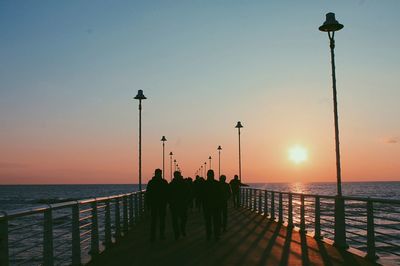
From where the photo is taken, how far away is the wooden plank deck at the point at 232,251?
1007cm

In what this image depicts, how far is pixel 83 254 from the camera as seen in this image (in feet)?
35.0

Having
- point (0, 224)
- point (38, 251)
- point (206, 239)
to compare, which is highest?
point (0, 224)

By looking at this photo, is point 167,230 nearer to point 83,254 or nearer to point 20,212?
point 83,254

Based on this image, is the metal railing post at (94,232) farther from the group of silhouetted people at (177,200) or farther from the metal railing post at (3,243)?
the metal railing post at (3,243)

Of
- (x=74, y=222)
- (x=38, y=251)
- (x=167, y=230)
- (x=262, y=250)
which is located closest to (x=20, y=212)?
(x=74, y=222)

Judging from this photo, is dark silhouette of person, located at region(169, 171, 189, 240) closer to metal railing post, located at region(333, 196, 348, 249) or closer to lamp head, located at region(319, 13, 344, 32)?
metal railing post, located at region(333, 196, 348, 249)

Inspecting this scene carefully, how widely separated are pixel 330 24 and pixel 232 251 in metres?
7.00

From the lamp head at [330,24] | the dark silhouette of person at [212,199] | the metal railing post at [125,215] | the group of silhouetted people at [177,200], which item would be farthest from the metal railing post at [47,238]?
the lamp head at [330,24]

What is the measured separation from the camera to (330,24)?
14633 mm

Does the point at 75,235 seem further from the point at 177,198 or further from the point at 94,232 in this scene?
the point at 177,198

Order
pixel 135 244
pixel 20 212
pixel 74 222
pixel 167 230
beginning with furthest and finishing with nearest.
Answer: pixel 167 230 → pixel 135 244 → pixel 74 222 → pixel 20 212

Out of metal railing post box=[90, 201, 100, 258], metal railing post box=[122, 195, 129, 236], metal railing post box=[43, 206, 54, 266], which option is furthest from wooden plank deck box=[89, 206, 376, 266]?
metal railing post box=[43, 206, 54, 266]

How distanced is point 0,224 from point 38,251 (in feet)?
65.7

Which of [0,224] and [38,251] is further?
[38,251]
